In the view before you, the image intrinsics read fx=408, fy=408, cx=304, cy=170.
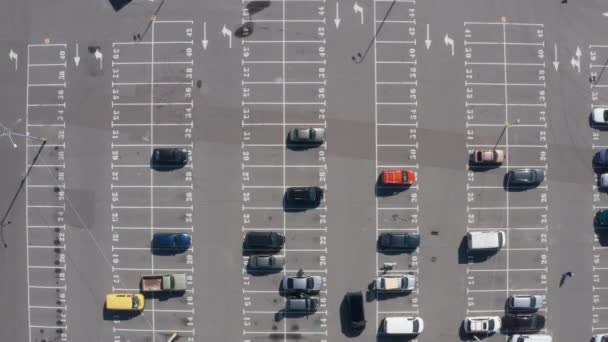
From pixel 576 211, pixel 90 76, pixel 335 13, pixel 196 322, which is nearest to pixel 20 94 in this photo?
pixel 90 76

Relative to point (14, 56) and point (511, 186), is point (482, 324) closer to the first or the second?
point (511, 186)

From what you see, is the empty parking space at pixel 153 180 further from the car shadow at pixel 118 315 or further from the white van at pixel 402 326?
the white van at pixel 402 326

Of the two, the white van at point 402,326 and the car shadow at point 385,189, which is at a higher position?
the car shadow at point 385,189

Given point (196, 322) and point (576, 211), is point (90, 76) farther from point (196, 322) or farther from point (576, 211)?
point (576, 211)

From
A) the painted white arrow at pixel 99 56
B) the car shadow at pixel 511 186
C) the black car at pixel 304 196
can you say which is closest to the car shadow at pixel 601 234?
the car shadow at pixel 511 186

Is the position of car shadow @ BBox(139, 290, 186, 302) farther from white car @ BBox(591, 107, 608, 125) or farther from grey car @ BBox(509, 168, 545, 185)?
white car @ BBox(591, 107, 608, 125)

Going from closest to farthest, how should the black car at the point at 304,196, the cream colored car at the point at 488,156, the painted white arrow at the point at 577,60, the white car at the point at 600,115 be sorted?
the black car at the point at 304,196
the cream colored car at the point at 488,156
the white car at the point at 600,115
the painted white arrow at the point at 577,60
